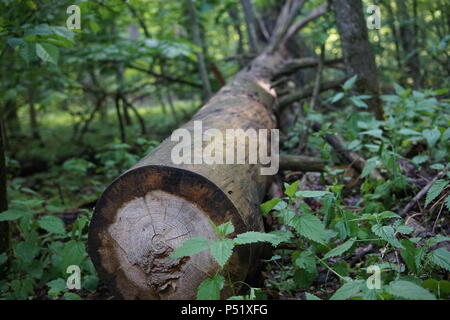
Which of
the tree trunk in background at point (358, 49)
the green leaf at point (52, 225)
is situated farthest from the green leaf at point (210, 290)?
the tree trunk in background at point (358, 49)

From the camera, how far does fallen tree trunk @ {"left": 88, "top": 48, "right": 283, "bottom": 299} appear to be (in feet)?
7.39

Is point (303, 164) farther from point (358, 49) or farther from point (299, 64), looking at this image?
point (299, 64)

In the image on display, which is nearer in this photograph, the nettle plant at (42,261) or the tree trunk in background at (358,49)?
the nettle plant at (42,261)

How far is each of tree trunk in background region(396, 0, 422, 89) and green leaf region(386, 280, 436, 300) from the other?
4.83 meters

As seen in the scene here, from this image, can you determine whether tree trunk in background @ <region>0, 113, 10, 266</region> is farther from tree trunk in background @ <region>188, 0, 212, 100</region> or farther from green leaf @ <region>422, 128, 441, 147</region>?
tree trunk in background @ <region>188, 0, 212, 100</region>

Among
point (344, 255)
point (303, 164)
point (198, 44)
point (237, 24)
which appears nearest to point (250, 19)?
point (237, 24)

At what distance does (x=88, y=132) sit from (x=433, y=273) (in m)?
8.10

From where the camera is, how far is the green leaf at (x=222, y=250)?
5.84 ft

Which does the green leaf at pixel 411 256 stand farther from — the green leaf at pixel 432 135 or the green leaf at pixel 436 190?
the green leaf at pixel 432 135

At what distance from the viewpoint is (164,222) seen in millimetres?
2309

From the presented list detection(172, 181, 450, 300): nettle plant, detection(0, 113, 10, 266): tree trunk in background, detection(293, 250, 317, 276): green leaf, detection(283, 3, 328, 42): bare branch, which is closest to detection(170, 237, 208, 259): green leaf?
detection(172, 181, 450, 300): nettle plant

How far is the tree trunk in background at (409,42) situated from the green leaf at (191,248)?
501cm
